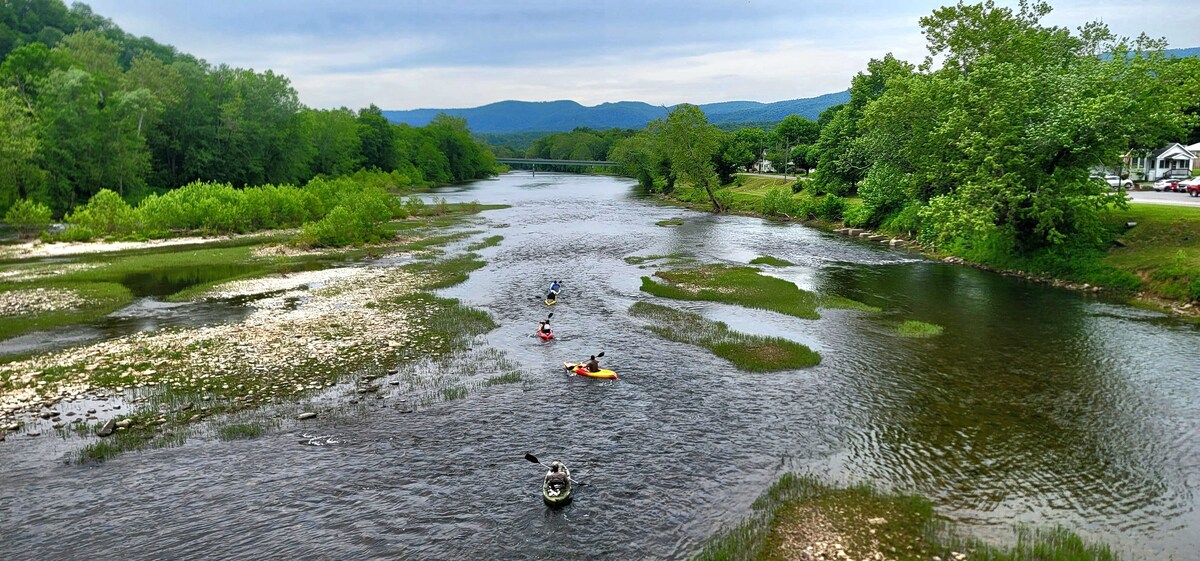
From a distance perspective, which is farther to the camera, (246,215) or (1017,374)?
(246,215)

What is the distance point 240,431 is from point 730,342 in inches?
885

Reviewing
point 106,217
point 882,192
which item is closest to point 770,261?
point 882,192

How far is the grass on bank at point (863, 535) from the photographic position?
15570mm

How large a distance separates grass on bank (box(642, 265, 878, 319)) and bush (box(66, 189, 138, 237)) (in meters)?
59.2

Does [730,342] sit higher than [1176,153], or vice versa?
[1176,153]

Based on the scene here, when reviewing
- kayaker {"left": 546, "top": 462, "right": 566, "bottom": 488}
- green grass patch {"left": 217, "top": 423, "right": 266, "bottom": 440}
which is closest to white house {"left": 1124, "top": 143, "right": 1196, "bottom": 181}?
kayaker {"left": 546, "top": 462, "right": 566, "bottom": 488}

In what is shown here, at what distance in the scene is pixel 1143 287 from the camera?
1652 inches

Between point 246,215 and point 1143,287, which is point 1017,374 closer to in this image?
point 1143,287

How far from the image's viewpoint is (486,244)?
71438mm

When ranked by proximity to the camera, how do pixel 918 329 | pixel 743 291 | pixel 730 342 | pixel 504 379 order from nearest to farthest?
pixel 504 379
pixel 730 342
pixel 918 329
pixel 743 291

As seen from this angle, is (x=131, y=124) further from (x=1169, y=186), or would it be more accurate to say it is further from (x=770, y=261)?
(x=1169, y=186)

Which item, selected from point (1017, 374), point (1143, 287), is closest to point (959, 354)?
point (1017, 374)

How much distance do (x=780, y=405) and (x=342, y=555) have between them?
54.5ft

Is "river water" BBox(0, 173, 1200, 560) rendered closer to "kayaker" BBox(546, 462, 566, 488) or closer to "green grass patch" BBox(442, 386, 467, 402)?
"green grass patch" BBox(442, 386, 467, 402)
